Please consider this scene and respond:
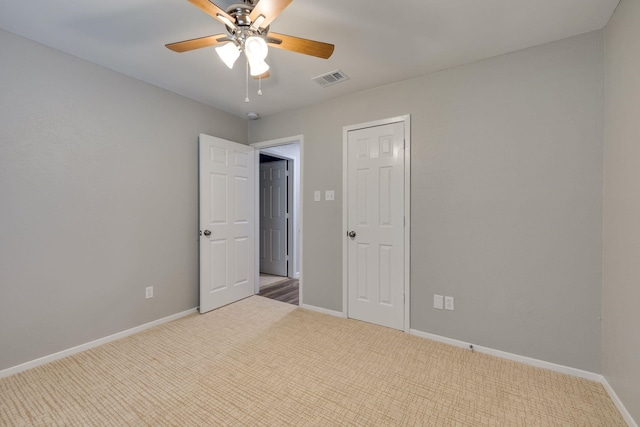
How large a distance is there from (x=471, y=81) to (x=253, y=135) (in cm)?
272

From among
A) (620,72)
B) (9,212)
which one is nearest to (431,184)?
(620,72)

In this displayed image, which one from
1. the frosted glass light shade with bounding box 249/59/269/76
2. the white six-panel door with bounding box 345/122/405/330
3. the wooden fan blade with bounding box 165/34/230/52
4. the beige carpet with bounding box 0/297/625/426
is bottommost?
the beige carpet with bounding box 0/297/625/426

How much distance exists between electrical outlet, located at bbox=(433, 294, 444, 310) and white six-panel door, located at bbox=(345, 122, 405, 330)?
0.30 m

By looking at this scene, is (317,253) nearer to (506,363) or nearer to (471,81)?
(506,363)

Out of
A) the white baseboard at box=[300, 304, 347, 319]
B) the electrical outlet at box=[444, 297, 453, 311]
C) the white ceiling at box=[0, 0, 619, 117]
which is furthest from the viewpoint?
the white baseboard at box=[300, 304, 347, 319]

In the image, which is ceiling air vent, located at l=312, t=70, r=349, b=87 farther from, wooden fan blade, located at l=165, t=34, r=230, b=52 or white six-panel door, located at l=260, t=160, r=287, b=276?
white six-panel door, located at l=260, t=160, r=287, b=276

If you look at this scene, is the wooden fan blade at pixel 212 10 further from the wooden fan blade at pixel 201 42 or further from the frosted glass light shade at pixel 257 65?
the frosted glass light shade at pixel 257 65

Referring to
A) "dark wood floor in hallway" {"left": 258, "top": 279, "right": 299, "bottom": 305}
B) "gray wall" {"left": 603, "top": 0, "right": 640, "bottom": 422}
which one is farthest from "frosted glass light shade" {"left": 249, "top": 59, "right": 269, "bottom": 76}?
"dark wood floor in hallway" {"left": 258, "top": 279, "right": 299, "bottom": 305}

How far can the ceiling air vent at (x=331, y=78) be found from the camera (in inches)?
101

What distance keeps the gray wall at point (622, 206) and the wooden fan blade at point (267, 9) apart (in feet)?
6.23

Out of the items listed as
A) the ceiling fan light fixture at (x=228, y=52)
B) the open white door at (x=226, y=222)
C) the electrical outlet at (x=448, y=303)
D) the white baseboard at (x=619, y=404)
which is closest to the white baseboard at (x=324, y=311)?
the open white door at (x=226, y=222)

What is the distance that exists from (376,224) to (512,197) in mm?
1200

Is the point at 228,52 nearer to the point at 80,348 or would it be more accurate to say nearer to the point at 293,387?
the point at 293,387

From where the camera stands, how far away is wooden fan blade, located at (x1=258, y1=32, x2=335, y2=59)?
1582 millimetres
